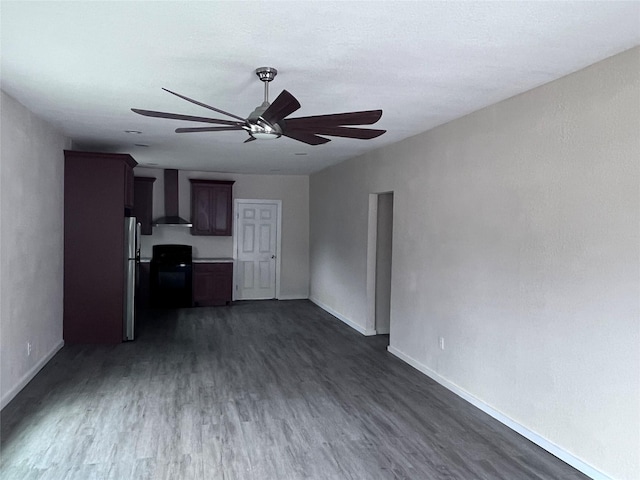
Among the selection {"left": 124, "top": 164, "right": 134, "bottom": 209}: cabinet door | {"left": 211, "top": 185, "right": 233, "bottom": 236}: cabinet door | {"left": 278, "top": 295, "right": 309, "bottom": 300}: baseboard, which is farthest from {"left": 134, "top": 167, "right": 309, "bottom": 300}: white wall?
{"left": 124, "top": 164, "right": 134, "bottom": 209}: cabinet door

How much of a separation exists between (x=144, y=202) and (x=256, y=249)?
7.28 feet

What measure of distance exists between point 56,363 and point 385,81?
169 inches

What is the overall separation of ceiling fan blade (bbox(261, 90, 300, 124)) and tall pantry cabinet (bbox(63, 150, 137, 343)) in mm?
3694

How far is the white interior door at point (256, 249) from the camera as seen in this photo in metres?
9.10

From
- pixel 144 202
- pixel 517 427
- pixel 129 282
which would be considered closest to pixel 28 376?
pixel 129 282

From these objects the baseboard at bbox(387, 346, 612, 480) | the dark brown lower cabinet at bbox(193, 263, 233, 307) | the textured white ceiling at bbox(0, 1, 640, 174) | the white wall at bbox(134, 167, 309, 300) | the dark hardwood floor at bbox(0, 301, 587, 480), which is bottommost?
the dark hardwood floor at bbox(0, 301, 587, 480)

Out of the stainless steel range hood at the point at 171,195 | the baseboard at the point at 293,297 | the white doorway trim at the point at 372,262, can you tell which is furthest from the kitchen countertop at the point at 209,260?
the white doorway trim at the point at 372,262

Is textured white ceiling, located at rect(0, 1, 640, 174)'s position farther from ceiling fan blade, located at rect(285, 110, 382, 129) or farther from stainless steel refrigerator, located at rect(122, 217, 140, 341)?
stainless steel refrigerator, located at rect(122, 217, 140, 341)

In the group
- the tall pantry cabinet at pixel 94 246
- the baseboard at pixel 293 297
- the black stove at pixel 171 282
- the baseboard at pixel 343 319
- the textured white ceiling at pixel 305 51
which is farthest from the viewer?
the baseboard at pixel 293 297

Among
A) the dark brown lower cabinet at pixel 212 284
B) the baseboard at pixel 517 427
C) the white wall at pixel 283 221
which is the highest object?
the white wall at pixel 283 221

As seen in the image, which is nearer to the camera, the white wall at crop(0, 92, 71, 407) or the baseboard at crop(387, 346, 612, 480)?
the baseboard at crop(387, 346, 612, 480)

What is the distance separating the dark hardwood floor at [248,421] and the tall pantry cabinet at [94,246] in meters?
0.34

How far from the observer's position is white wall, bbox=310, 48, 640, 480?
2.66 meters

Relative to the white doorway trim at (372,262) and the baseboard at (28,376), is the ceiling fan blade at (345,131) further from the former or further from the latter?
the white doorway trim at (372,262)
